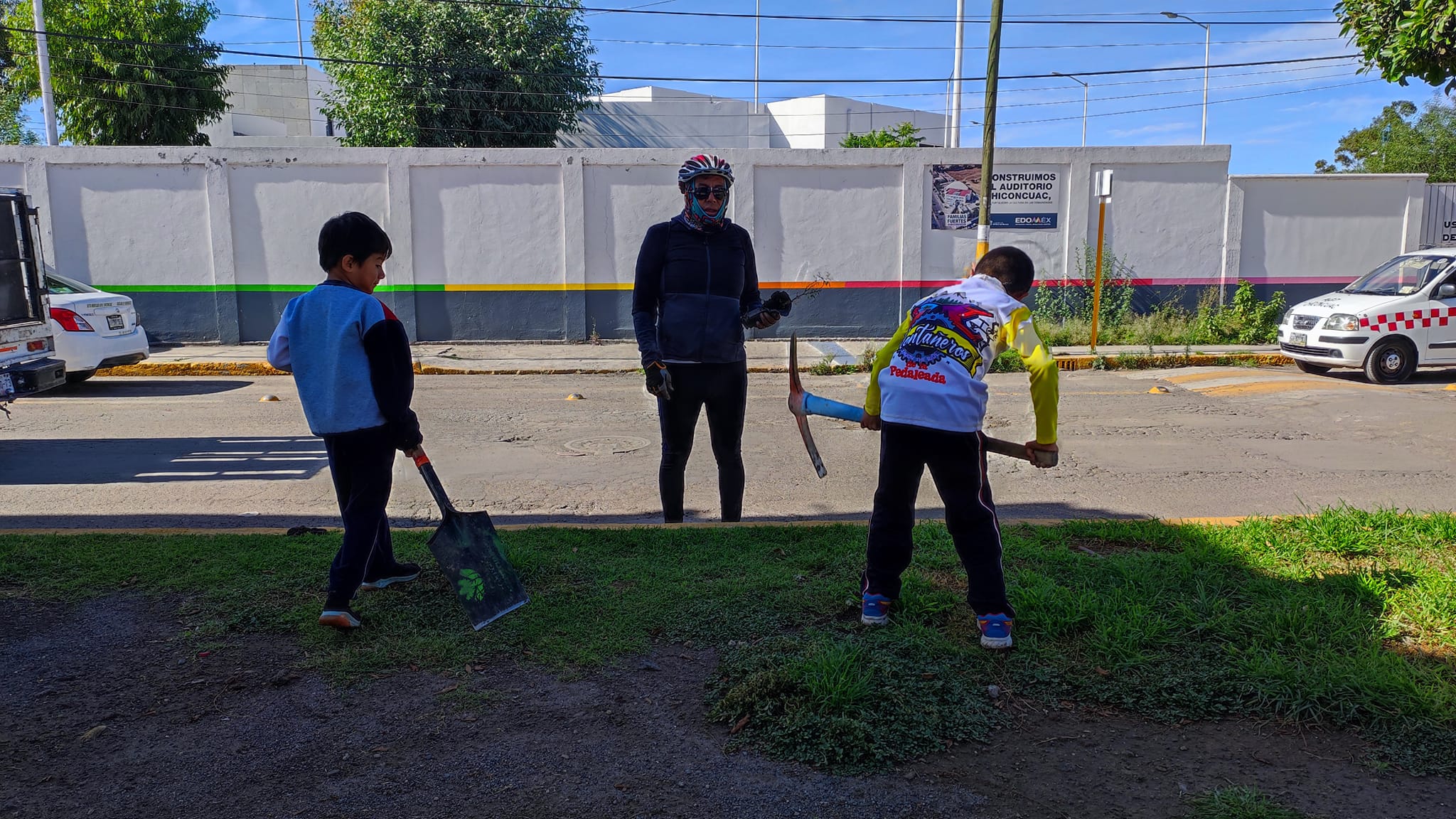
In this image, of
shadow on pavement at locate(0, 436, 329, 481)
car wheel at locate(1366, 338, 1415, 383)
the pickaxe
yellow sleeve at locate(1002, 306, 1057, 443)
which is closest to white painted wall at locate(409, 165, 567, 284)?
shadow on pavement at locate(0, 436, 329, 481)

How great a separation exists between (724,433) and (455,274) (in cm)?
1264

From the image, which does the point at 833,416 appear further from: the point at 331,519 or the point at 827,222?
the point at 827,222

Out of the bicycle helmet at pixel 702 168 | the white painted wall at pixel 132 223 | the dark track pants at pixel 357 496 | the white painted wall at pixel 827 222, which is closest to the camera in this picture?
the dark track pants at pixel 357 496

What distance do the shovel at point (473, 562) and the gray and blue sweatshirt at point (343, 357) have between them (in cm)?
28

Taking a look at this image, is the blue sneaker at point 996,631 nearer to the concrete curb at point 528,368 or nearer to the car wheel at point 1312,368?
the concrete curb at point 528,368

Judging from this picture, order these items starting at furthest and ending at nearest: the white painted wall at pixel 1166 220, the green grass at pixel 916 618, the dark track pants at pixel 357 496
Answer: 1. the white painted wall at pixel 1166 220
2. the dark track pants at pixel 357 496
3. the green grass at pixel 916 618

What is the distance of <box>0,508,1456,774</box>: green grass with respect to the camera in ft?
10.5

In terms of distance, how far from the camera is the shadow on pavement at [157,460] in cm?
745

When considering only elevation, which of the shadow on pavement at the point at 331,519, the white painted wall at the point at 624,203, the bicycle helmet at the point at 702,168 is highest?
the white painted wall at the point at 624,203

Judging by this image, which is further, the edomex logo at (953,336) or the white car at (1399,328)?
the white car at (1399,328)

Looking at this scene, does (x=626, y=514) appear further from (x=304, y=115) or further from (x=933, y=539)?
(x=304, y=115)

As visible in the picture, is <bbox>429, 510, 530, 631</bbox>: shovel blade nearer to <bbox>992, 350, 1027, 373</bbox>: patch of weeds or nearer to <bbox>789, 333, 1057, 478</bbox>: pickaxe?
<bbox>789, 333, 1057, 478</bbox>: pickaxe

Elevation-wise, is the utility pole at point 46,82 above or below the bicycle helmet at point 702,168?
above

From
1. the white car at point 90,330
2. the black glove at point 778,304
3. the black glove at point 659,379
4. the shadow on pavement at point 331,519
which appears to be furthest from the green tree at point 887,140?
the black glove at point 659,379
